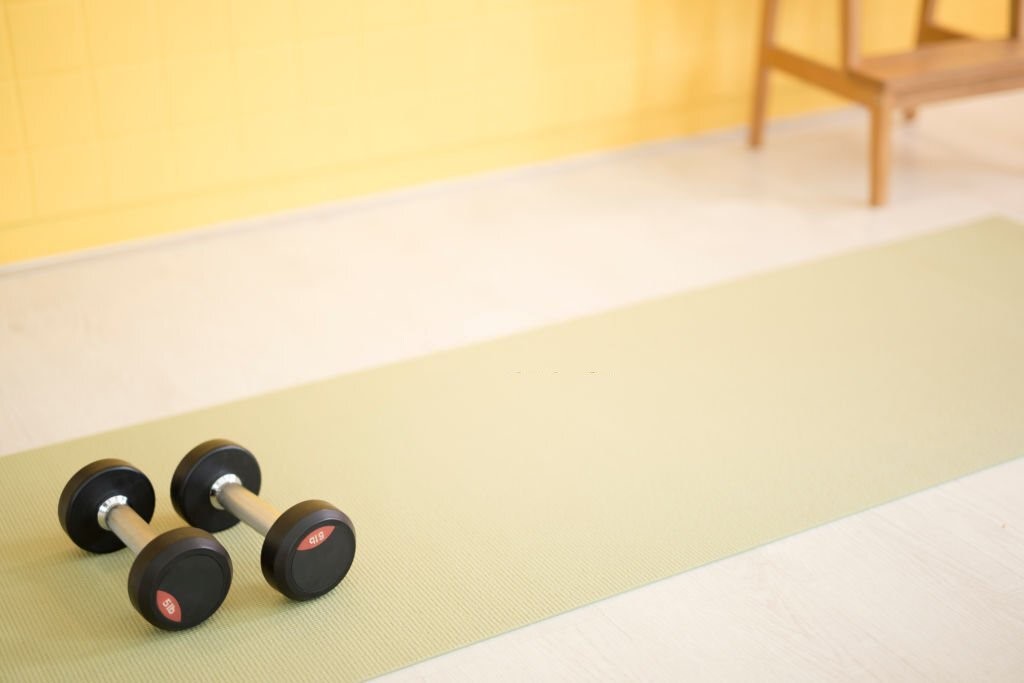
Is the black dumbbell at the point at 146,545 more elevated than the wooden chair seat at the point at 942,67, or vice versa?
the wooden chair seat at the point at 942,67

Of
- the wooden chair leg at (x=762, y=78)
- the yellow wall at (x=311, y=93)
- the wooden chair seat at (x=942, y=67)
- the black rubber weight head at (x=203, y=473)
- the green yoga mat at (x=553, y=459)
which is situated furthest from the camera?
the wooden chair leg at (x=762, y=78)

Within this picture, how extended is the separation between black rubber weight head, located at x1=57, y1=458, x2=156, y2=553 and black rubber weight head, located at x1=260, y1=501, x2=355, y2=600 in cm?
30

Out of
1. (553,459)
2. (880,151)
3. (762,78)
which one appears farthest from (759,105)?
(553,459)

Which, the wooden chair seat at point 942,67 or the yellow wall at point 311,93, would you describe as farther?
the wooden chair seat at point 942,67

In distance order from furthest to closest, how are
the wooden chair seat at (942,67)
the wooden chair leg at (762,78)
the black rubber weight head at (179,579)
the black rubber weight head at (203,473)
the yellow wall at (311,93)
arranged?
1. the wooden chair leg at (762,78)
2. the wooden chair seat at (942,67)
3. the yellow wall at (311,93)
4. the black rubber weight head at (203,473)
5. the black rubber weight head at (179,579)

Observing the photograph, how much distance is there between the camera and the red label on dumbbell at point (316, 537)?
2057 millimetres

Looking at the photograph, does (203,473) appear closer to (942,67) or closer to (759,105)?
(942,67)

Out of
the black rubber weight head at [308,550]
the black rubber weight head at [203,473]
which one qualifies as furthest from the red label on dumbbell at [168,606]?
the black rubber weight head at [203,473]

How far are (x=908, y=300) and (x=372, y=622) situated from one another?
5.94 ft

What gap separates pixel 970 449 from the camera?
258 centimetres

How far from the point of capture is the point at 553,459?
2580 mm

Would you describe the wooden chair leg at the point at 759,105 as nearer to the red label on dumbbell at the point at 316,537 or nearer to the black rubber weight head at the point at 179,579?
the red label on dumbbell at the point at 316,537

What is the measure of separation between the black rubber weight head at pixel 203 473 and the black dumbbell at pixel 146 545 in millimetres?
62

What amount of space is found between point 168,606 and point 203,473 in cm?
30
